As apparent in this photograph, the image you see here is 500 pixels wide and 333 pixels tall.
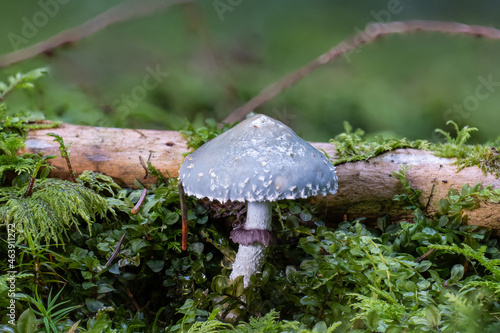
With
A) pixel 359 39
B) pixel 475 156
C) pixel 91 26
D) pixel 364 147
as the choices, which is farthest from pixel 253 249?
pixel 91 26

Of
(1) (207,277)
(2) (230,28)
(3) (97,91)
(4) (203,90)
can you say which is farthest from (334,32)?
(1) (207,277)

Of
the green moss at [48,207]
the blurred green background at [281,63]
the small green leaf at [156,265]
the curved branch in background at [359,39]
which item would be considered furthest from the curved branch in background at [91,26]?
the small green leaf at [156,265]

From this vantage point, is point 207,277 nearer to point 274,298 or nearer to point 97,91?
point 274,298

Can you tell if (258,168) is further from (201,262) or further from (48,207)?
(48,207)

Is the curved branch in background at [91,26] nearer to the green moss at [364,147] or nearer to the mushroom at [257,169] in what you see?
the mushroom at [257,169]

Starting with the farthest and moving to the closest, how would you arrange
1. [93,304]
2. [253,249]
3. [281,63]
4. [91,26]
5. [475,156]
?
[281,63], [91,26], [475,156], [253,249], [93,304]

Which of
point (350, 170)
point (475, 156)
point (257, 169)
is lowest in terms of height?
point (350, 170)
